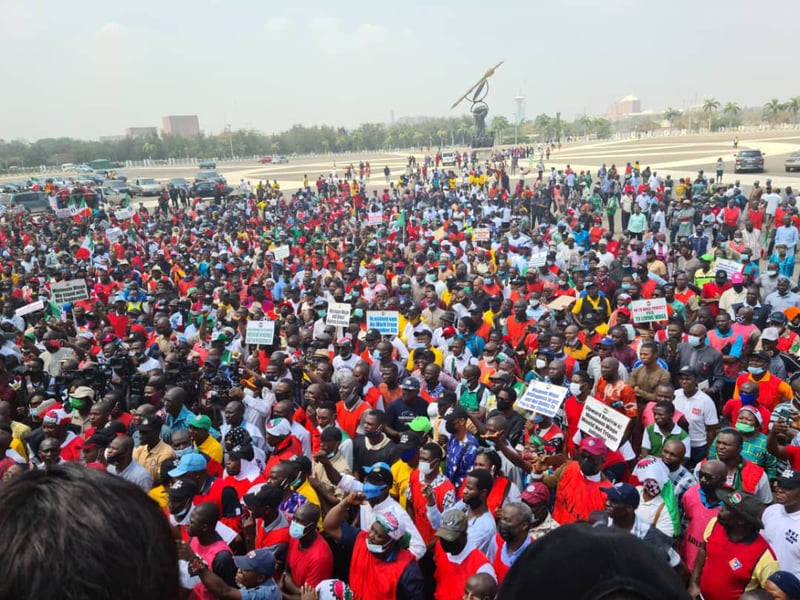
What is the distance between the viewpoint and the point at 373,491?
4.27 meters

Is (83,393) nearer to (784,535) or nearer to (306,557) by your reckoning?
(306,557)

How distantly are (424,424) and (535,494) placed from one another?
4.26ft

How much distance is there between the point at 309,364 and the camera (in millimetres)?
7938

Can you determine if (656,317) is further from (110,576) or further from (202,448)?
(110,576)

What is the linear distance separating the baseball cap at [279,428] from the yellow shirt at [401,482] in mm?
1189

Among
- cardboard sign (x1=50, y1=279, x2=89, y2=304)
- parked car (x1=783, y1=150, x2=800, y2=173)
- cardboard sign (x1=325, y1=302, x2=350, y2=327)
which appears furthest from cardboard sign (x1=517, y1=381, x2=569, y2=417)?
parked car (x1=783, y1=150, x2=800, y2=173)

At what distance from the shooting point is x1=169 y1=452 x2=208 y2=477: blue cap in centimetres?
466

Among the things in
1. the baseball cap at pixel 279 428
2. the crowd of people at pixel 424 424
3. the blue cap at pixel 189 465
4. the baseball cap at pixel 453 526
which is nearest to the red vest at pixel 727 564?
the crowd of people at pixel 424 424

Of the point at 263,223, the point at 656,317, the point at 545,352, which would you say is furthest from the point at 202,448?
the point at 263,223

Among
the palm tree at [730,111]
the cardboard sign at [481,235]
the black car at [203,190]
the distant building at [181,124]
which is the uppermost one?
the distant building at [181,124]

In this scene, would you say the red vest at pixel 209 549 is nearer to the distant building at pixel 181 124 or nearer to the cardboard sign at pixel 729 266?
the cardboard sign at pixel 729 266

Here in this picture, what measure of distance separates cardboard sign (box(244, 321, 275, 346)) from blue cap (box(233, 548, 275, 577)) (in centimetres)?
533

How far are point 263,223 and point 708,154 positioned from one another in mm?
41383

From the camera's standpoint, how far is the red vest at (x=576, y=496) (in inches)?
180
